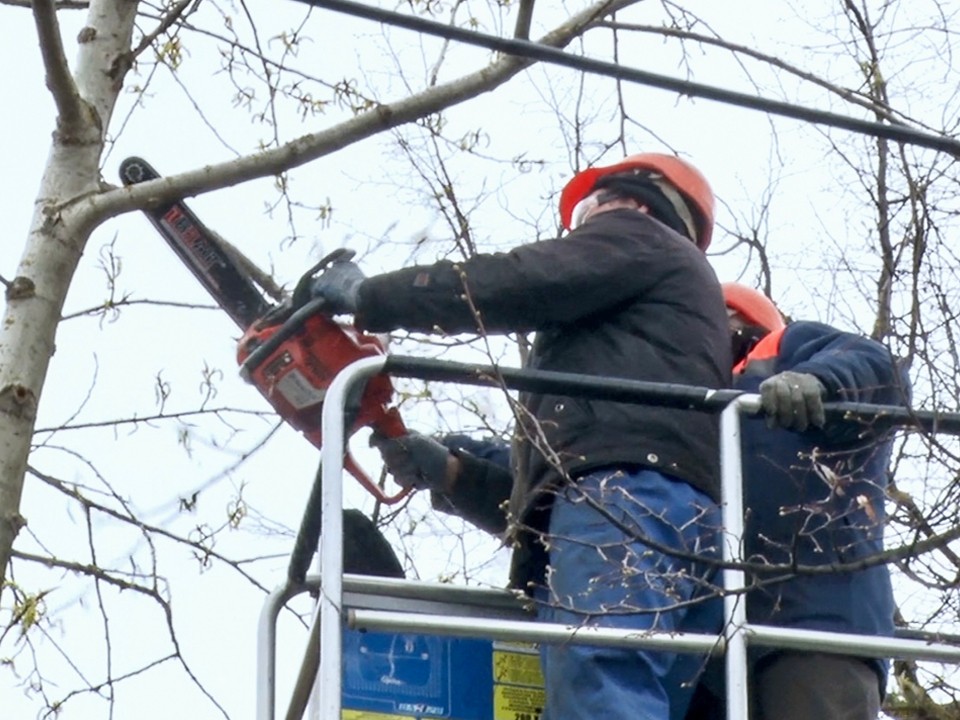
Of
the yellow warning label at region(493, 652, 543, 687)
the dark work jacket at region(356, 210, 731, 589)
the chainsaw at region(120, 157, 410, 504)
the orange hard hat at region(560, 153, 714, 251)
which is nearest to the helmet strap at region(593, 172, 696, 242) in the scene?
the orange hard hat at region(560, 153, 714, 251)

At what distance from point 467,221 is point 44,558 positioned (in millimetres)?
2255

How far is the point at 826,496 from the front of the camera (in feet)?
15.6

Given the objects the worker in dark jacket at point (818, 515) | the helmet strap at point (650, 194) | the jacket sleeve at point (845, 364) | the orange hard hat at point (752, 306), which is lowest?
the worker in dark jacket at point (818, 515)

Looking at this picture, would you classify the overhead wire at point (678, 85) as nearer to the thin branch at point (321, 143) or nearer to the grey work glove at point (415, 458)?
the thin branch at point (321, 143)

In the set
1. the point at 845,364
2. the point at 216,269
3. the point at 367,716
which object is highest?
the point at 216,269

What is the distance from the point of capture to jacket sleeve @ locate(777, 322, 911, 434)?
14.8ft

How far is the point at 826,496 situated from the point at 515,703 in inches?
34.6

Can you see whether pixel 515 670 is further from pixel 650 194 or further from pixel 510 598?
pixel 650 194

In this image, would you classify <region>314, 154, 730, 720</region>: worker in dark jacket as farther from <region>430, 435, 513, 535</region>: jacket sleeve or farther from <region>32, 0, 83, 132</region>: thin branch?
<region>32, 0, 83, 132</region>: thin branch

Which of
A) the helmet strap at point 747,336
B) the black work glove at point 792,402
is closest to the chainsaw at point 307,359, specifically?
the helmet strap at point 747,336

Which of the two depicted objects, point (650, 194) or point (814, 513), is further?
point (650, 194)

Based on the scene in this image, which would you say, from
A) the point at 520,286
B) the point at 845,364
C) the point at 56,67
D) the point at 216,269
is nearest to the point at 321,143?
the point at 216,269

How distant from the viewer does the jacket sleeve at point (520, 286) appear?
15.6ft

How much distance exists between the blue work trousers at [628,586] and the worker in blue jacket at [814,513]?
12 cm
